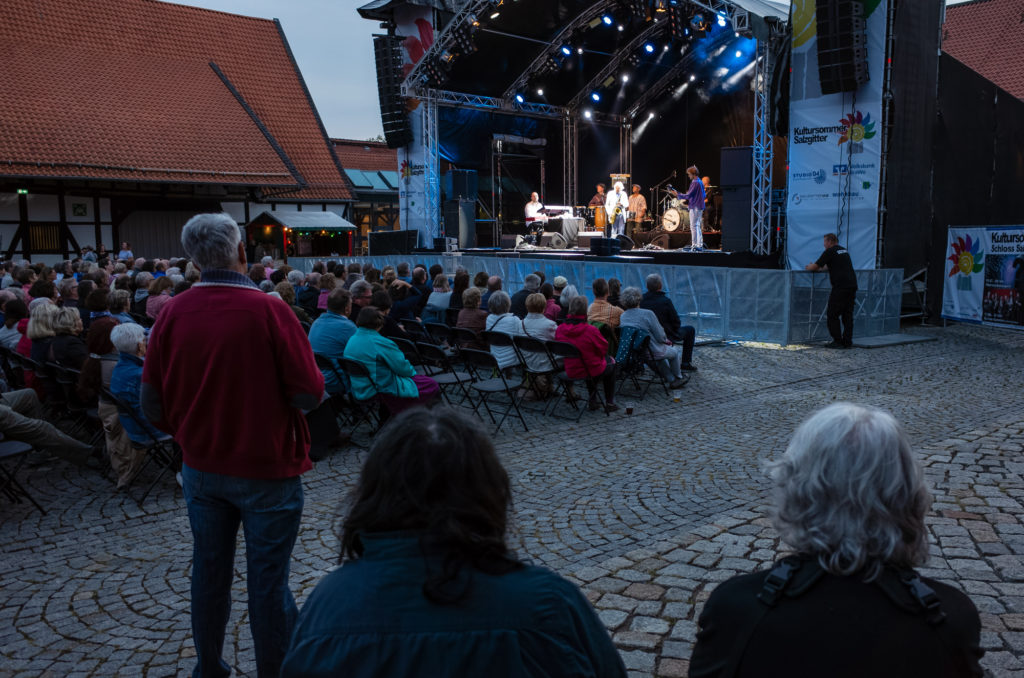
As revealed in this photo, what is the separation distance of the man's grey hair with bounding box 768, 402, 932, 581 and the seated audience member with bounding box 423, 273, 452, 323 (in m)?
8.37

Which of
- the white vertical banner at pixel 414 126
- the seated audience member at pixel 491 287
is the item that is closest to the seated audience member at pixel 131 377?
the seated audience member at pixel 491 287

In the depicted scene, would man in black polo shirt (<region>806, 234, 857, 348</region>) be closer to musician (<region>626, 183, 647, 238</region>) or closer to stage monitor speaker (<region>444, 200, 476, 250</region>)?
musician (<region>626, 183, 647, 238</region>)

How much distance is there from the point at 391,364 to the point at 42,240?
19.4m

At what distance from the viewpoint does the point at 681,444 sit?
659 centimetres

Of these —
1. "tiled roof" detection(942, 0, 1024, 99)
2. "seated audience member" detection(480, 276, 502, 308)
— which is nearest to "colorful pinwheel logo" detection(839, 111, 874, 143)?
"seated audience member" detection(480, 276, 502, 308)

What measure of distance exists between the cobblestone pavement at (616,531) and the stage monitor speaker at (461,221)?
48.5 ft

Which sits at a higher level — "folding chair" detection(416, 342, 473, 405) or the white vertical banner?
the white vertical banner

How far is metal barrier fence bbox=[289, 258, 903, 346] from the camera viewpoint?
11656 millimetres

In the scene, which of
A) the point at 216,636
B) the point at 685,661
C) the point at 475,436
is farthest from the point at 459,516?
the point at 685,661

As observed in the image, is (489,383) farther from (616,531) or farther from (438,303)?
(616,531)

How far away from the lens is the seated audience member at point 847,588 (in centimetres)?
149

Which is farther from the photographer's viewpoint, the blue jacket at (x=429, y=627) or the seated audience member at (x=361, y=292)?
the seated audience member at (x=361, y=292)

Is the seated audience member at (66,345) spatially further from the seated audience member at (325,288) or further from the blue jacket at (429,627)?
the blue jacket at (429,627)

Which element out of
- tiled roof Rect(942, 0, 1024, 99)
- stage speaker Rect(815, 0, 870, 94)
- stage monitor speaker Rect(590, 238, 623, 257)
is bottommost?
stage monitor speaker Rect(590, 238, 623, 257)
